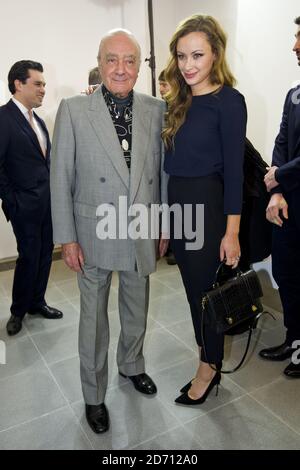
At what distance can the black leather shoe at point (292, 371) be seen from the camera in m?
2.04

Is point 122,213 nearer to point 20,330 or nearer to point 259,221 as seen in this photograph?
point 259,221

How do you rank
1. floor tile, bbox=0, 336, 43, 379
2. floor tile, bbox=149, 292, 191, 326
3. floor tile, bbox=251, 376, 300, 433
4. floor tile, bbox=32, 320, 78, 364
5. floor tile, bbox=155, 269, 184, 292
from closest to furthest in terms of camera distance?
floor tile, bbox=251, 376, 300, 433
floor tile, bbox=0, 336, 43, 379
floor tile, bbox=32, 320, 78, 364
floor tile, bbox=149, 292, 191, 326
floor tile, bbox=155, 269, 184, 292

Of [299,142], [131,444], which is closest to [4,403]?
[131,444]

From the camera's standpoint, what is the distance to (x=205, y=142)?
1.47m

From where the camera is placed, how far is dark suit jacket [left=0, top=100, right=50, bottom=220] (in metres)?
2.40

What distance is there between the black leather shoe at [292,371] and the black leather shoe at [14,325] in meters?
1.69

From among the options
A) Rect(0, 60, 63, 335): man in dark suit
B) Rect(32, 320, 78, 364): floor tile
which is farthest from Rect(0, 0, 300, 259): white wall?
Rect(32, 320, 78, 364): floor tile

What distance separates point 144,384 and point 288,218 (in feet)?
3.70

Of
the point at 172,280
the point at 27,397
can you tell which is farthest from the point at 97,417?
the point at 172,280

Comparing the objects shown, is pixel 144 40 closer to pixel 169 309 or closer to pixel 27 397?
pixel 169 309

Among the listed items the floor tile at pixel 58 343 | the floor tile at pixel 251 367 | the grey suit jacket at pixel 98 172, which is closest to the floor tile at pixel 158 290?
the floor tile at pixel 58 343

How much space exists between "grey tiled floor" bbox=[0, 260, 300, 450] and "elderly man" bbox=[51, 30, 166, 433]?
152 millimetres

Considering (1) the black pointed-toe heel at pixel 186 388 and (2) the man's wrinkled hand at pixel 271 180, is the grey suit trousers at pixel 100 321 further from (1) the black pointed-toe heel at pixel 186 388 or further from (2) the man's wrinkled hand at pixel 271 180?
(2) the man's wrinkled hand at pixel 271 180

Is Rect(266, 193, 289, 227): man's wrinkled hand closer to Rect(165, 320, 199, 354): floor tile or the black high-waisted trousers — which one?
the black high-waisted trousers
